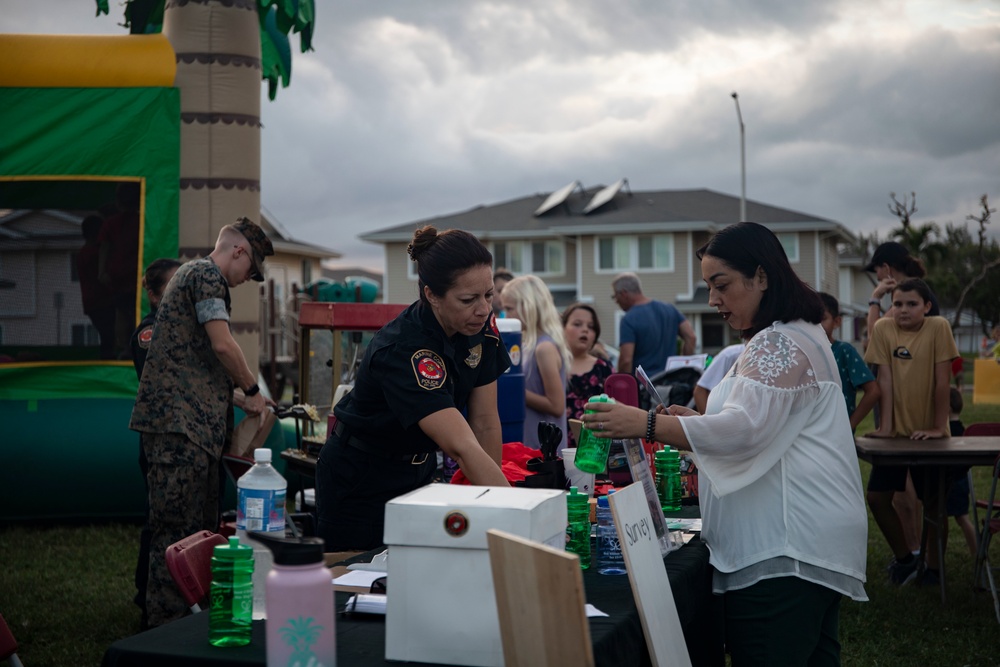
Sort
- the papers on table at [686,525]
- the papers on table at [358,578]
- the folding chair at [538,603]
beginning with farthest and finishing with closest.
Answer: the papers on table at [686,525], the papers on table at [358,578], the folding chair at [538,603]

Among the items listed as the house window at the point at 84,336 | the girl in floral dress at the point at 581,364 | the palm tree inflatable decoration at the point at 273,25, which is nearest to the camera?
the girl in floral dress at the point at 581,364

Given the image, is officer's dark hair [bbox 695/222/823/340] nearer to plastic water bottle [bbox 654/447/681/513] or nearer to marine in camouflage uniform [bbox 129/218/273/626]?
plastic water bottle [bbox 654/447/681/513]

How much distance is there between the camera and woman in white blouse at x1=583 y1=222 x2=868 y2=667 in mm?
2479

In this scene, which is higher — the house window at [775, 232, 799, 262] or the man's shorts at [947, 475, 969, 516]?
the house window at [775, 232, 799, 262]

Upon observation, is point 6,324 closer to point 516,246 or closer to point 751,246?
point 751,246

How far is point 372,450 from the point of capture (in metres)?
2.94

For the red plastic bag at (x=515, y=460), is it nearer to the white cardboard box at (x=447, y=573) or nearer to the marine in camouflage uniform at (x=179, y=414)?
the white cardboard box at (x=447, y=573)

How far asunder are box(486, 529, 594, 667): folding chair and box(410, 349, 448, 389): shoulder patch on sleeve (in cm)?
92

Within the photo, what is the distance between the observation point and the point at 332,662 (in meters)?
1.63

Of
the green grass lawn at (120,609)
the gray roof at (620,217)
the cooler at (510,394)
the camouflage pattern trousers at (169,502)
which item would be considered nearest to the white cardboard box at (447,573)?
the cooler at (510,394)


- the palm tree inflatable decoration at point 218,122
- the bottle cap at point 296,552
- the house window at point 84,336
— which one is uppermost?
the palm tree inflatable decoration at point 218,122

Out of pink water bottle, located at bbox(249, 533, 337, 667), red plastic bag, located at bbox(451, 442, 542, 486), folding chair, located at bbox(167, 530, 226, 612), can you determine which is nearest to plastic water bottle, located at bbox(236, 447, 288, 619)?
folding chair, located at bbox(167, 530, 226, 612)

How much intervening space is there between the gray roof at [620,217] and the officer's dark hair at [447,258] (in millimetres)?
30011

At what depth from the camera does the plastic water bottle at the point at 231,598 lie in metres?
1.89
